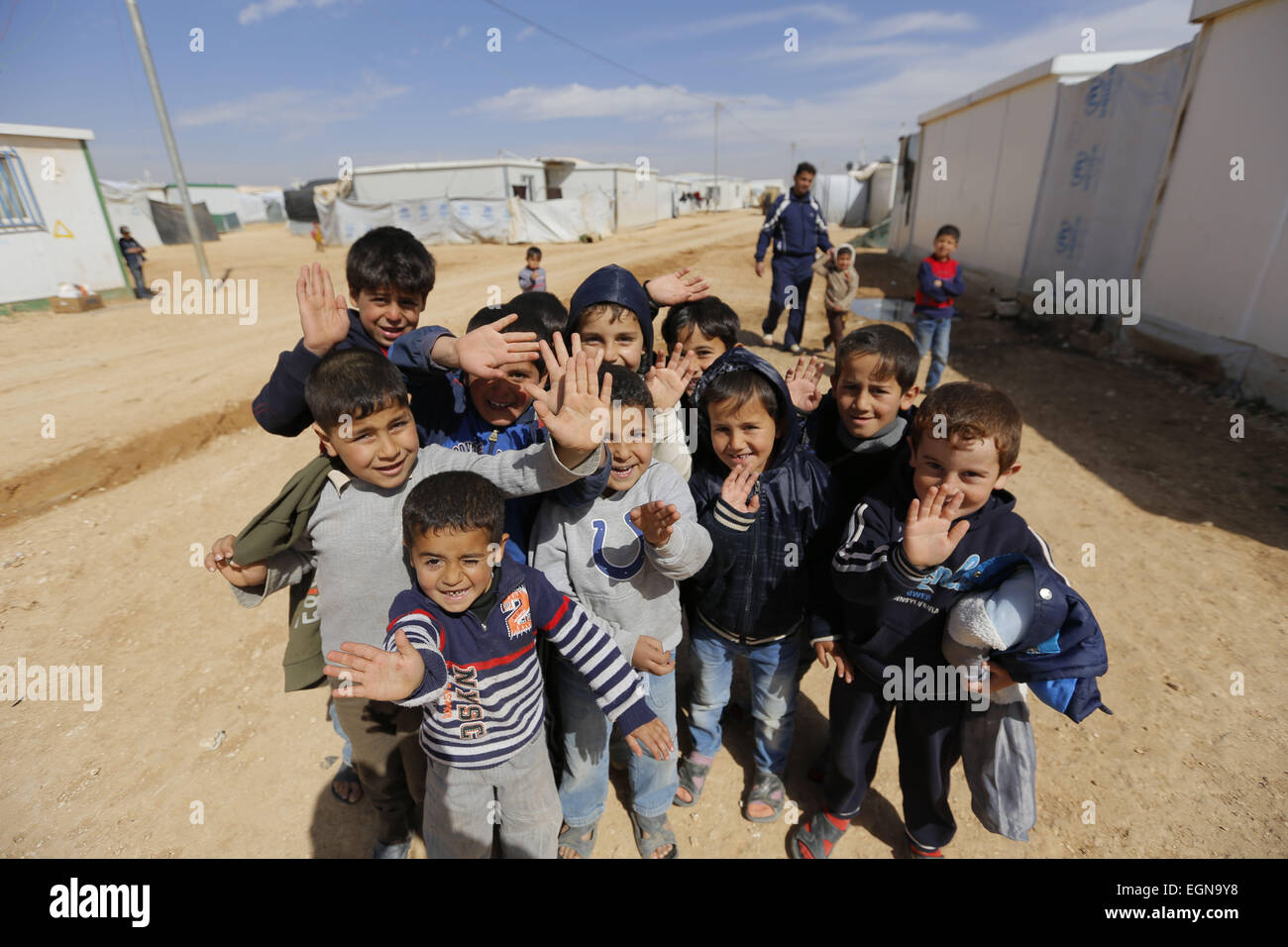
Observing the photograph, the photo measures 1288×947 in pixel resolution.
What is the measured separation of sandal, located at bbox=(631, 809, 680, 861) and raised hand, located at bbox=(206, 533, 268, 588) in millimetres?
1784

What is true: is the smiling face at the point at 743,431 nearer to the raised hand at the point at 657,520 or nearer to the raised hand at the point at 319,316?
the raised hand at the point at 657,520

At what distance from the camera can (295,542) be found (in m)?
2.06

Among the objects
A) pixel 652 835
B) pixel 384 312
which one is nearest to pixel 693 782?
pixel 652 835

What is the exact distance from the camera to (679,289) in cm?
321

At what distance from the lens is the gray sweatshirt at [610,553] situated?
7.06ft

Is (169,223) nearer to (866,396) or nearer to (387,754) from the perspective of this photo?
(387,754)

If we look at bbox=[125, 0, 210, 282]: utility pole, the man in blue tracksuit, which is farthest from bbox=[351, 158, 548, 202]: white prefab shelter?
the man in blue tracksuit

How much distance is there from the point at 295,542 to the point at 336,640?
37 centimetres

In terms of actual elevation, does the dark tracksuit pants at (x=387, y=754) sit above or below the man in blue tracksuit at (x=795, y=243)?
below

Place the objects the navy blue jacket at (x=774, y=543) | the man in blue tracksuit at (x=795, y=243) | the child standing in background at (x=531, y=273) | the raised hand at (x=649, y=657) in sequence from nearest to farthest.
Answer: the raised hand at (x=649, y=657)
the navy blue jacket at (x=774, y=543)
the man in blue tracksuit at (x=795, y=243)
the child standing in background at (x=531, y=273)

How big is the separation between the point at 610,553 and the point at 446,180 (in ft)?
101

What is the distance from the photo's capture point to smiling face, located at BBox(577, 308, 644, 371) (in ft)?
8.53

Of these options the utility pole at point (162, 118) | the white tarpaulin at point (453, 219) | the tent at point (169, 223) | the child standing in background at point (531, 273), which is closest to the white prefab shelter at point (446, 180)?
the white tarpaulin at point (453, 219)

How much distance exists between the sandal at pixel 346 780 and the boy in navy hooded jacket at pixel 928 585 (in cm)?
219
